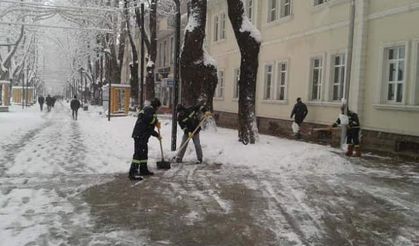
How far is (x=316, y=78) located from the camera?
2192cm

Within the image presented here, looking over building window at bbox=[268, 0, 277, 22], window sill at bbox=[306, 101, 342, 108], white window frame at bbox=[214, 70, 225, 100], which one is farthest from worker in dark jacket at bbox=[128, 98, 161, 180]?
white window frame at bbox=[214, 70, 225, 100]

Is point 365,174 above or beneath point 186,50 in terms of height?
beneath

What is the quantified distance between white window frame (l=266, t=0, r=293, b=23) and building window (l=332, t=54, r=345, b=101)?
4.52 meters

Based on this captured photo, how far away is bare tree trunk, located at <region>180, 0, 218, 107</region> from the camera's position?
58.6 ft

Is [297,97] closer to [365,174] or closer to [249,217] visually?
[365,174]

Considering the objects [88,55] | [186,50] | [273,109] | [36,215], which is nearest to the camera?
[36,215]

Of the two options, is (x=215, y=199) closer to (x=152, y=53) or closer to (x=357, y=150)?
(x=357, y=150)

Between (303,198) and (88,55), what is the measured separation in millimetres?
53692

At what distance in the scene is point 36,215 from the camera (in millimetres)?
7531

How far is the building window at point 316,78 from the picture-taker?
21484 mm

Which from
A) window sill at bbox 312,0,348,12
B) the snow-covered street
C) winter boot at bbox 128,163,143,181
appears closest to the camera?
the snow-covered street

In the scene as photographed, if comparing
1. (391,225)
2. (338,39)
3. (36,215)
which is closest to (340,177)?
(391,225)

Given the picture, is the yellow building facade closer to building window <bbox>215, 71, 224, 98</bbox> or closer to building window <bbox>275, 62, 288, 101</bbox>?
building window <bbox>275, 62, 288, 101</bbox>

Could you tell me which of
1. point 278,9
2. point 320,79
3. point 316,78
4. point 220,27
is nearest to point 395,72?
point 320,79
